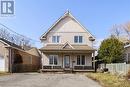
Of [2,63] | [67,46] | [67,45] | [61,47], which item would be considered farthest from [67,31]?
[2,63]

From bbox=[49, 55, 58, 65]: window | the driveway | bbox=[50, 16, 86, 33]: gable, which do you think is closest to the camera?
the driveway

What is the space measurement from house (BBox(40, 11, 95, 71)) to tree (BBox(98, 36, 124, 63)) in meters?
1.83

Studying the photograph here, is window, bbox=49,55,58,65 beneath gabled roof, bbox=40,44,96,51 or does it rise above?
beneath

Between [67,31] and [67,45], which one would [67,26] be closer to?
[67,31]

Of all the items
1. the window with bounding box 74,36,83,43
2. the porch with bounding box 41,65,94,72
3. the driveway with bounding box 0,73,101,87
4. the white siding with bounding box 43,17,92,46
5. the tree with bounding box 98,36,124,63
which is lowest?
the driveway with bounding box 0,73,101,87

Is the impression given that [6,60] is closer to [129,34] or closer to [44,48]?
[44,48]

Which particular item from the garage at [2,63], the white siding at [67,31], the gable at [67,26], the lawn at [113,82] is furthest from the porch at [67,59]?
the lawn at [113,82]

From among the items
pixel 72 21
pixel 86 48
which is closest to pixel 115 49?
pixel 86 48

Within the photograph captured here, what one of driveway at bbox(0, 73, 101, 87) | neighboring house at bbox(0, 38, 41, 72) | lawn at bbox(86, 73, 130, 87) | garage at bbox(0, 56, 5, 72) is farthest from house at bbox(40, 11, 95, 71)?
lawn at bbox(86, 73, 130, 87)

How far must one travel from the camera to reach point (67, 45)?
4759 centimetres

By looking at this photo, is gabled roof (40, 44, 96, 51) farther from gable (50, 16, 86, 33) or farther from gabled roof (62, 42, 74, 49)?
gable (50, 16, 86, 33)

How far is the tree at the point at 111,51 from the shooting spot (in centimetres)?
4525

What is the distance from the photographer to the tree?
45.2 metres

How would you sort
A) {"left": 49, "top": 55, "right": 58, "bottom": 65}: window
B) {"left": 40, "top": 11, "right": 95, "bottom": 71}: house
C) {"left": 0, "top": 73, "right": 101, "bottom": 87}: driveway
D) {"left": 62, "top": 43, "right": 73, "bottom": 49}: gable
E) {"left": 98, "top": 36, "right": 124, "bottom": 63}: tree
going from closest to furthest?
{"left": 0, "top": 73, "right": 101, "bottom": 87}: driveway → {"left": 98, "top": 36, "right": 124, "bottom": 63}: tree → {"left": 62, "top": 43, "right": 73, "bottom": 49}: gable → {"left": 40, "top": 11, "right": 95, "bottom": 71}: house → {"left": 49, "top": 55, "right": 58, "bottom": 65}: window
